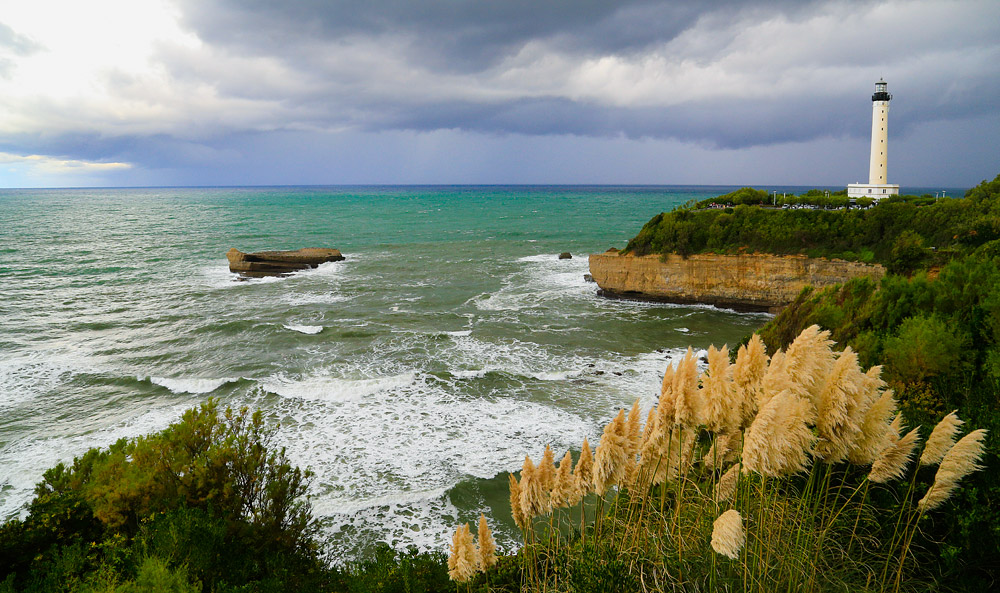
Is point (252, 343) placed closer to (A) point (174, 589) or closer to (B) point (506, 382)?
(B) point (506, 382)

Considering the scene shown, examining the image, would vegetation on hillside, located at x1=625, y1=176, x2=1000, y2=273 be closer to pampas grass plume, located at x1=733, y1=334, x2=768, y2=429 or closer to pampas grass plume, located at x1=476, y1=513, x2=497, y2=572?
pampas grass plume, located at x1=733, y1=334, x2=768, y2=429

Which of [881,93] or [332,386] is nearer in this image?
[332,386]

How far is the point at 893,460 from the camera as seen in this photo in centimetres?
382

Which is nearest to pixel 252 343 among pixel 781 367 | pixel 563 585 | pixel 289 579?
pixel 289 579

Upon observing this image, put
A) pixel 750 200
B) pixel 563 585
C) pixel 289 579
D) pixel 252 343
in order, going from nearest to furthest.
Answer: pixel 563 585, pixel 289 579, pixel 252 343, pixel 750 200

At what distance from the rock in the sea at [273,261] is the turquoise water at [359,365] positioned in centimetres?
170

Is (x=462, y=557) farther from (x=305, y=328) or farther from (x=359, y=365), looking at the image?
(x=305, y=328)

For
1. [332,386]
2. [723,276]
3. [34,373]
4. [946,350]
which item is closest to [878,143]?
[723,276]

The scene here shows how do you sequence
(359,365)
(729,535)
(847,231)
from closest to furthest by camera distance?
(729,535) < (359,365) < (847,231)

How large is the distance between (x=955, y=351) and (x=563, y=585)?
11.5 m

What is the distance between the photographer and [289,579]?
7.14 m

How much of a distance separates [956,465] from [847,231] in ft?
104

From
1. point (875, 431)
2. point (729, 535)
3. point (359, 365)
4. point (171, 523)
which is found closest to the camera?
point (729, 535)

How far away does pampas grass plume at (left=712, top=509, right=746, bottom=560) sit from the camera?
10.1ft
